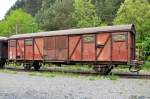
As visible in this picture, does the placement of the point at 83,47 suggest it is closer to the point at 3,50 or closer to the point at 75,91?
the point at 75,91

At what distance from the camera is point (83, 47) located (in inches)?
1035

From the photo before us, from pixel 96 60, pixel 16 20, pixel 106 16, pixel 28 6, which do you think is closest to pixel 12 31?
pixel 16 20

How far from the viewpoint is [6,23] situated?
88.6m

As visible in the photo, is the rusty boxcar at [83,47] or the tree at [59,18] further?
the tree at [59,18]

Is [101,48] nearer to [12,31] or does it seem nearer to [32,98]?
[32,98]

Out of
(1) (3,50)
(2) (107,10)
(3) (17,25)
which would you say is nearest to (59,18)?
(3) (17,25)

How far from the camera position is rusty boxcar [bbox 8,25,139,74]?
950 inches

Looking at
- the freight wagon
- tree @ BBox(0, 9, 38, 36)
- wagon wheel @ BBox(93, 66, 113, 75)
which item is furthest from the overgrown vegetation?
wagon wheel @ BBox(93, 66, 113, 75)

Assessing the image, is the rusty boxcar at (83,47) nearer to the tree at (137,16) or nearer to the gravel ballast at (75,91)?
the gravel ballast at (75,91)

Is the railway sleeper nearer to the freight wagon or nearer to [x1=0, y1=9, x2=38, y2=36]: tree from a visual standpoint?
the freight wagon

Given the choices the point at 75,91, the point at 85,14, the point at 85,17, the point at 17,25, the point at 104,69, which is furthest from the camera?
the point at 17,25

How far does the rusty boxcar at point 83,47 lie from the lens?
2414cm

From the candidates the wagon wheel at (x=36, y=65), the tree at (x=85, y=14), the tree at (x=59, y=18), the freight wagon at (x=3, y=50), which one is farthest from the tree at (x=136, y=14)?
the wagon wheel at (x=36, y=65)

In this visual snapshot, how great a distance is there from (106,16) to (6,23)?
916 inches
